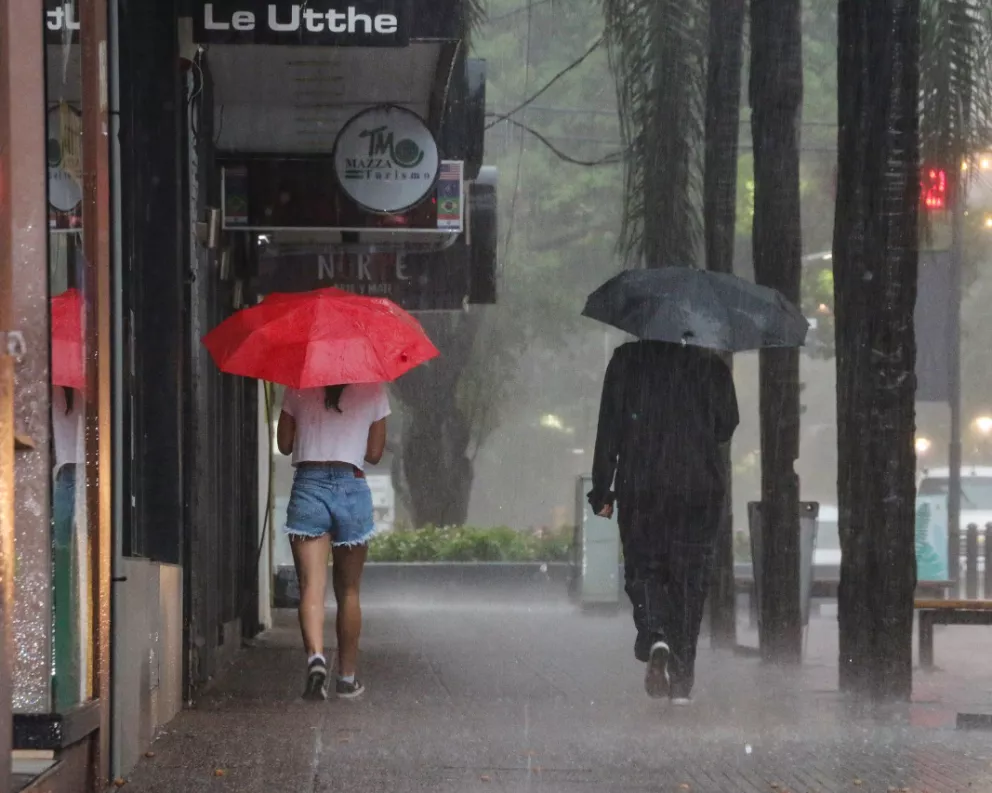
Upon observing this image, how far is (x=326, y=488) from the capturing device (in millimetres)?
8242

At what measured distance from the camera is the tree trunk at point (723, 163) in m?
13.6

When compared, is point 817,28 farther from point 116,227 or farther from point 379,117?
point 116,227

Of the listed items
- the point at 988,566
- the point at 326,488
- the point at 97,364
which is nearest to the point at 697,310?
the point at 326,488

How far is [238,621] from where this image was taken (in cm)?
1135

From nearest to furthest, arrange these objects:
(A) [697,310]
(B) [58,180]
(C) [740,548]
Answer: (B) [58,180], (A) [697,310], (C) [740,548]

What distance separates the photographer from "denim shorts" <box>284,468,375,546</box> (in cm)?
823

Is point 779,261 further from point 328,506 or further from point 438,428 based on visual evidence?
point 438,428

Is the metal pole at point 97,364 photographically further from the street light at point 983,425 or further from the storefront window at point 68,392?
the street light at point 983,425

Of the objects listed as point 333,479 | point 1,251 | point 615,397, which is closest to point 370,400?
point 333,479

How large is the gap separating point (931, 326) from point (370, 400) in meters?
9.49

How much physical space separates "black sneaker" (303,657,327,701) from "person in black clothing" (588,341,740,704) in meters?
1.53

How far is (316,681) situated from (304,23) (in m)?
3.07

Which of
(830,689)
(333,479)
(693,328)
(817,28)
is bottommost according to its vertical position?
(830,689)

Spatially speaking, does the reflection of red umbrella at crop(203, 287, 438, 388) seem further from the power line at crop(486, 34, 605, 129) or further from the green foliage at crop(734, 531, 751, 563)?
the green foliage at crop(734, 531, 751, 563)
